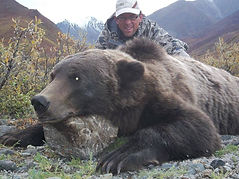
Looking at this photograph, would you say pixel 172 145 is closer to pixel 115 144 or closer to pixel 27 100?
pixel 115 144

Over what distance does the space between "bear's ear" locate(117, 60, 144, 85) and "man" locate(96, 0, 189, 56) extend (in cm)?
239

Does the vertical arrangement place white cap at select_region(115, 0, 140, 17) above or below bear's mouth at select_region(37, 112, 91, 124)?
above

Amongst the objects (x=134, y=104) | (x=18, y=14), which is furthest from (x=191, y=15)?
(x=134, y=104)

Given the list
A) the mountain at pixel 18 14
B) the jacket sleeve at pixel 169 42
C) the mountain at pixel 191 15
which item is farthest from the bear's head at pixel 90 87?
the mountain at pixel 191 15

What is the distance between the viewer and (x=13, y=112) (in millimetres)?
4445

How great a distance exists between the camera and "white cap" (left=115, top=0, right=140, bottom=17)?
4984mm

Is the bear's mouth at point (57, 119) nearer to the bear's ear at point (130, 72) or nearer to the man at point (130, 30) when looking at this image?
the bear's ear at point (130, 72)

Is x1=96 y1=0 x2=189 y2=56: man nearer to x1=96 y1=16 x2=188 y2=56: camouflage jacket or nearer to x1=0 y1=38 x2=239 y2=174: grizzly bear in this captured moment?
x1=96 y1=16 x2=188 y2=56: camouflage jacket

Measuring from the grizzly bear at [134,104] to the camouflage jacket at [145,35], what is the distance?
192cm

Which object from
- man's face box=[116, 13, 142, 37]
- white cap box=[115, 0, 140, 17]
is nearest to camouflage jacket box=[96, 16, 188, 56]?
man's face box=[116, 13, 142, 37]

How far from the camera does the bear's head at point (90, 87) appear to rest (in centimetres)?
229

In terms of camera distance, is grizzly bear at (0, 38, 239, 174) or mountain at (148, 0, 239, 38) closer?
grizzly bear at (0, 38, 239, 174)

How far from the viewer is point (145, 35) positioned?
5.47 meters

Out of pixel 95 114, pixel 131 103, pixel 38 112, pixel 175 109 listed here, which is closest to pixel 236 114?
pixel 175 109
